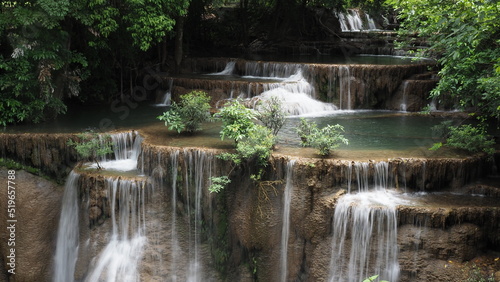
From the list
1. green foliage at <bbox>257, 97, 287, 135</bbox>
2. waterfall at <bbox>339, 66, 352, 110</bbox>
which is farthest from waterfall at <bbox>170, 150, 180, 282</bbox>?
waterfall at <bbox>339, 66, 352, 110</bbox>

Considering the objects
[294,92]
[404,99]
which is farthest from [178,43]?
[404,99]

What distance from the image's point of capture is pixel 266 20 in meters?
29.0

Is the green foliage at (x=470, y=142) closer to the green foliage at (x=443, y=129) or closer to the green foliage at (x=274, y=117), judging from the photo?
the green foliage at (x=443, y=129)

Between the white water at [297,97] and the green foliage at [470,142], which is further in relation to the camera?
the white water at [297,97]

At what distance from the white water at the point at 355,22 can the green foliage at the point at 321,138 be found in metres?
22.1

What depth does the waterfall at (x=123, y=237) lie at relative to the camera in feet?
39.4

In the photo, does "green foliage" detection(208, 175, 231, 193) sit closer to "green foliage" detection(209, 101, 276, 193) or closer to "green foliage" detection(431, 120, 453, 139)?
"green foliage" detection(209, 101, 276, 193)

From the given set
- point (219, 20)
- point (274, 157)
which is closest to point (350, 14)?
point (219, 20)

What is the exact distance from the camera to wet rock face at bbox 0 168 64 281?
1252 centimetres

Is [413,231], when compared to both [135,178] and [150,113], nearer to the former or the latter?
[135,178]

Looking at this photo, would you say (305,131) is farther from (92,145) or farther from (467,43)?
(92,145)

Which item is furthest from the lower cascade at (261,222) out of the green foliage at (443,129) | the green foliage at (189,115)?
the green foliage at (443,129)

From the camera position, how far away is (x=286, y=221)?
10984 millimetres

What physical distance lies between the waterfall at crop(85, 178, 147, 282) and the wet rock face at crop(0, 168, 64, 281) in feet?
4.50
